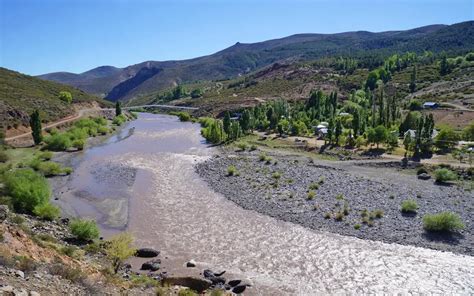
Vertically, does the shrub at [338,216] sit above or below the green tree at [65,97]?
below

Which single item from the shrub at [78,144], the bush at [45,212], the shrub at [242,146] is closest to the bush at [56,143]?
the shrub at [78,144]

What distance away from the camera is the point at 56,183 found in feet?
160

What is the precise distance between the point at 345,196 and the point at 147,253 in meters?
22.6

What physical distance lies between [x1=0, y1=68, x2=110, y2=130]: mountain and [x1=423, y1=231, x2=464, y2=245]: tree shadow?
2789 inches

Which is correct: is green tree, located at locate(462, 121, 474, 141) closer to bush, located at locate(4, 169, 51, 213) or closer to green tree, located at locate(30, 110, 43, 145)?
bush, located at locate(4, 169, 51, 213)

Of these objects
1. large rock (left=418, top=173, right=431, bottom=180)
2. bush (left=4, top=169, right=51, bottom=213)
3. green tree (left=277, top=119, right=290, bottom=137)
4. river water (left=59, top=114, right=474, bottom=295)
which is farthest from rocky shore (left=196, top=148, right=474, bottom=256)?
green tree (left=277, top=119, right=290, bottom=137)

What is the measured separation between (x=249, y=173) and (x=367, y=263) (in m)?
27.6

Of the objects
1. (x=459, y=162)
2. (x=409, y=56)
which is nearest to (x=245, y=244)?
(x=459, y=162)

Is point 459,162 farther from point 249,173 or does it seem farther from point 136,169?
point 136,169

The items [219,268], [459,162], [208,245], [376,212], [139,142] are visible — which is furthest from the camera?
[139,142]

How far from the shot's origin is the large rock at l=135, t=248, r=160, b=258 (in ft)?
93.7

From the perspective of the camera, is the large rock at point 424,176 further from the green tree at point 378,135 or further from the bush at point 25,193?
the bush at point 25,193

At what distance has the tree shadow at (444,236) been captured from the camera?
101 feet

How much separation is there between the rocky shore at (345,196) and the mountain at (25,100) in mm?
43106
